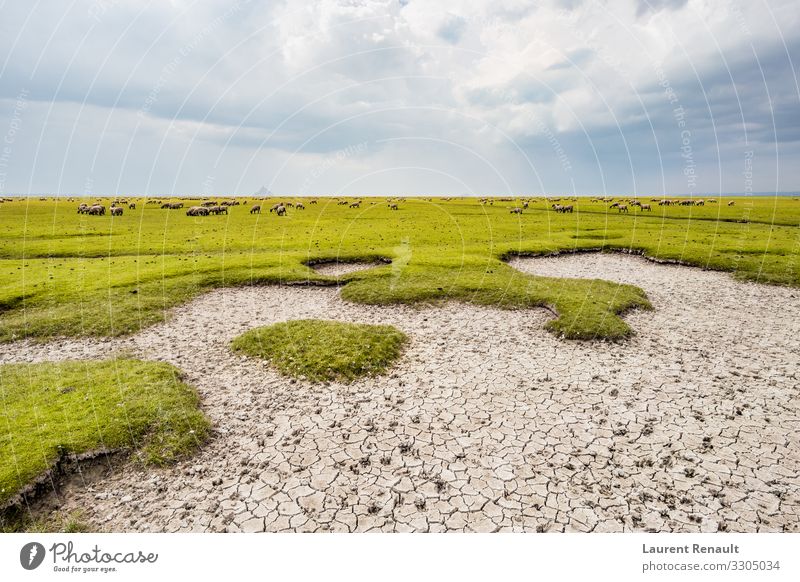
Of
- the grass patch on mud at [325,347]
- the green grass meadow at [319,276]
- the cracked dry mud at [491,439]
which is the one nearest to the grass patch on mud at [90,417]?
the cracked dry mud at [491,439]

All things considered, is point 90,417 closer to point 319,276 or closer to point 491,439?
point 491,439

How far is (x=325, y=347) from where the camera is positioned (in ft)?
63.7

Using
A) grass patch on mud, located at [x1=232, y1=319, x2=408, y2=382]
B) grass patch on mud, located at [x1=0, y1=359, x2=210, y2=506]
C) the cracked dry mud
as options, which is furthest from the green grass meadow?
grass patch on mud, located at [x1=0, y1=359, x2=210, y2=506]

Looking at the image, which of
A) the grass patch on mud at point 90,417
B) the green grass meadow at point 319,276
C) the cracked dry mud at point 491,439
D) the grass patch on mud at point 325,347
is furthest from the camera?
the green grass meadow at point 319,276

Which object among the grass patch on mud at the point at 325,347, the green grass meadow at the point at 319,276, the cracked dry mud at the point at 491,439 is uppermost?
the green grass meadow at the point at 319,276

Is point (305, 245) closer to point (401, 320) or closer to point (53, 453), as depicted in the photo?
point (401, 320)

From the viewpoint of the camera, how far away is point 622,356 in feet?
62.9

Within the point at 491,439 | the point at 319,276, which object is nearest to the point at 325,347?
the point at 491,439

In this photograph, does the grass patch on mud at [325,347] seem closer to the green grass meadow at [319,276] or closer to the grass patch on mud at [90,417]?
the grass patch on mud at [90,417]

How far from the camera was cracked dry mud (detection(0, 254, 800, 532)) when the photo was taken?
399 inches

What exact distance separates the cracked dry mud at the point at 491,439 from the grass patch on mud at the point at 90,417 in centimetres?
84

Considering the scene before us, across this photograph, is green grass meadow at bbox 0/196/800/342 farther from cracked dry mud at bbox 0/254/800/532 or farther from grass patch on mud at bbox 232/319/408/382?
grass patch on mud at bbox 232/319/408/382

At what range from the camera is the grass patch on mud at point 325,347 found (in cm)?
1770
